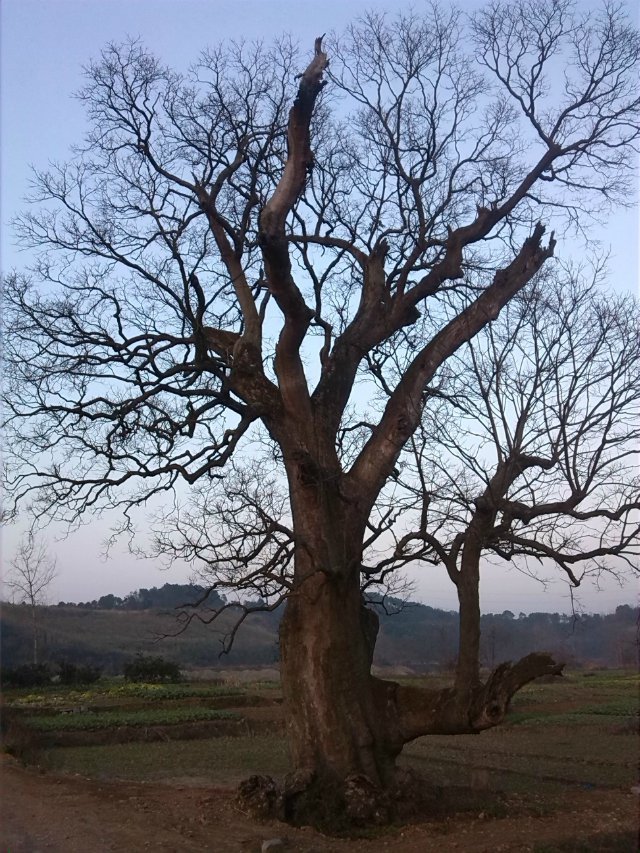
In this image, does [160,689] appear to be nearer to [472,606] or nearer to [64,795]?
[64,795]

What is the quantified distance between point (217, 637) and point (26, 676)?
1282 inches

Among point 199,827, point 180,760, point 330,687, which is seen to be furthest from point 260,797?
point 180,760

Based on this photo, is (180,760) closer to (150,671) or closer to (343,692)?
(343,692)

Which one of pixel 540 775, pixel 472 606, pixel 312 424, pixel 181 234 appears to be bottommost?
pixel 540 775

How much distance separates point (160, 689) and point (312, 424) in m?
23.1

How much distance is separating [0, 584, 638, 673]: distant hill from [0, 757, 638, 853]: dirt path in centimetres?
3725

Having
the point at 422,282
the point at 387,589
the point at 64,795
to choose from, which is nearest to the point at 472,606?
the point at 387,589

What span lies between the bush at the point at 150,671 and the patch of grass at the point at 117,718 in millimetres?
11024

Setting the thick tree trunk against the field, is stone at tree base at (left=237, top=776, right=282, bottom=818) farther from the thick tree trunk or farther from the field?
the thick tree trunk

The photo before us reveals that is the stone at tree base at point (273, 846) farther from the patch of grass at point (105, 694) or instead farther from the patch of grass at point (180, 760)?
the patch of grass at point (105, 694)

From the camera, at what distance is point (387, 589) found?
36.7 ft

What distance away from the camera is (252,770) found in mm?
14859

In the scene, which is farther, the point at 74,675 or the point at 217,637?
the point at 217,637

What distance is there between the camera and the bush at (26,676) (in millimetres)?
33469
